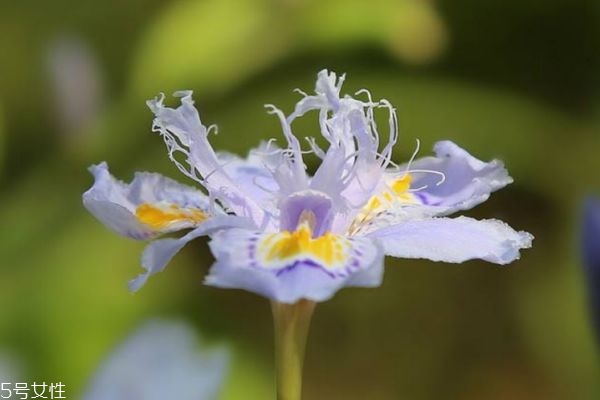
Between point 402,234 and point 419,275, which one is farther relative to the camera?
point 419,275

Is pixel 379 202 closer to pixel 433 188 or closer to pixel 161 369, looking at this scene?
pixel 433 188

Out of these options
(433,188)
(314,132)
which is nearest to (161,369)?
(314,132)

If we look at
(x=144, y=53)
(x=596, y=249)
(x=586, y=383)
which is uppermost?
(x=144, y=53)

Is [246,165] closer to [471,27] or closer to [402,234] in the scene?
[402,234]

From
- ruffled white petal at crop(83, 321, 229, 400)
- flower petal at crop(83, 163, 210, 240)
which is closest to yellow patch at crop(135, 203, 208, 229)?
flower petal at crop(83, 163, 210, 240)

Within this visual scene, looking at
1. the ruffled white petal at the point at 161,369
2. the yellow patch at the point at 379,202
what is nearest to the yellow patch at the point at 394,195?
the yellow patch at the point at 379,202

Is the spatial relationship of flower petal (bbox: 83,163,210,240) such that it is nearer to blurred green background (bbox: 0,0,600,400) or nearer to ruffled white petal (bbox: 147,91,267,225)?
ruffled white petal (bbox: 147,91,267,225)

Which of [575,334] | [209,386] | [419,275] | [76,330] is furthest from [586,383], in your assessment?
[76,330]

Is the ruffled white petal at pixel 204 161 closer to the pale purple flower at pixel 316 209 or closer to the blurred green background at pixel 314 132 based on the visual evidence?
the pale purple flower at pixel 316 209
